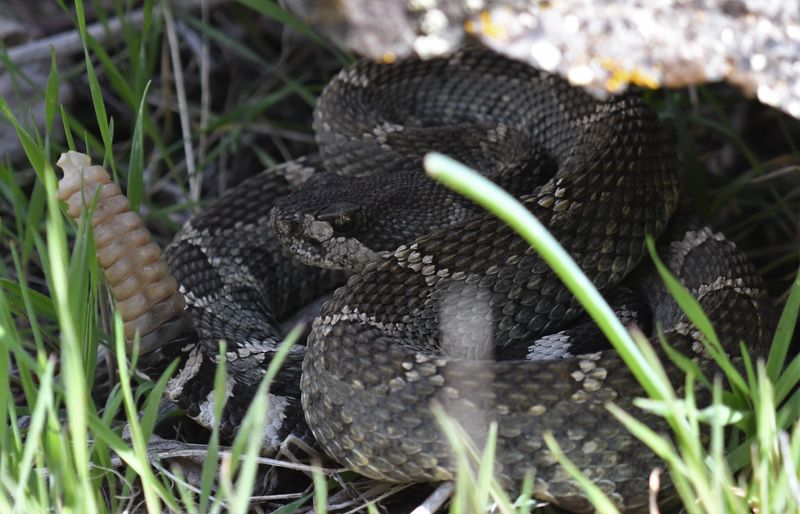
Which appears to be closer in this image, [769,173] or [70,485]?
[70,485]

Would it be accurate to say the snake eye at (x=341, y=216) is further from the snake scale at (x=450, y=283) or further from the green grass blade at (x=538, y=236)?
the green grass blade at (x=538, y=236)

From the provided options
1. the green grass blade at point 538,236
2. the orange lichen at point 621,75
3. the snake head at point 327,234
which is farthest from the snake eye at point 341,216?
the green grass blade at point 538,236

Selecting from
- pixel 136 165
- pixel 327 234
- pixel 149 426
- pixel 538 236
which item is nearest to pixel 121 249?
pixel 136 165

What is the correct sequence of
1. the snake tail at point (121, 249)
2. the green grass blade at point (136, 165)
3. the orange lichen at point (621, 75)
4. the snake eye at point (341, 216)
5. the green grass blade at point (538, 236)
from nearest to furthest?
the green grass blade at point (538, 236), the orange lichen at point (621, 75), the snake tail at point (121, 249), the green grass blade at point (136, 165), the snake eye at point (341, 216)

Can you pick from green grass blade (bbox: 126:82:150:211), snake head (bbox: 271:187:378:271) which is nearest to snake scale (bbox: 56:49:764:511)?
snake head (bbox: 271:187:378:271)

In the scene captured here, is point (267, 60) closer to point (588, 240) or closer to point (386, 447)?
point (588, 240)

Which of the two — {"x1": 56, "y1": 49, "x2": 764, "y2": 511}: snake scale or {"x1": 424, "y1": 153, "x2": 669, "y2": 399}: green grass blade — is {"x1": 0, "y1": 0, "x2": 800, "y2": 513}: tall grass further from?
{"x1": 56, "y1": 49, "x2": 764, "y2": 511}: snake scale

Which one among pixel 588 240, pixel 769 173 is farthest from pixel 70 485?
pixel 769 173
